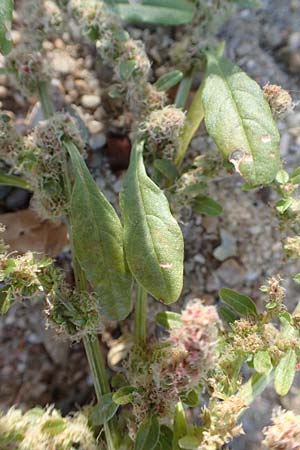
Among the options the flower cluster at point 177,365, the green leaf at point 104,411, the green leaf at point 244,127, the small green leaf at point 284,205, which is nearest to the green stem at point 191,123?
the green leaf at point 244,127

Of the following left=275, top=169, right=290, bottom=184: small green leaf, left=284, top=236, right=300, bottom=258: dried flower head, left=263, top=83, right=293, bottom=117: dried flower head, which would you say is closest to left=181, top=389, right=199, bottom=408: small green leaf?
left=284, top=236, right=300, bottom=258: dried flower head

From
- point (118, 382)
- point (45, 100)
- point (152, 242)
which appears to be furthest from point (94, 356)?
point (45, 100)

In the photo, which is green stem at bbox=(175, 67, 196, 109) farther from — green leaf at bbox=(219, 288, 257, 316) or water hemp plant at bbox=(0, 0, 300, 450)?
green leaf at bbox=(219, 288, 257, 316)

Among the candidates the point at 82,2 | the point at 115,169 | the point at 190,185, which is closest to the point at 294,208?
the point at 190,185

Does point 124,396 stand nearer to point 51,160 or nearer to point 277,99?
point 51,160

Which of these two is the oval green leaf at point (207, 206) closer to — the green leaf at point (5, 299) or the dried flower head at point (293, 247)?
the dried flower head at point (293, 247)

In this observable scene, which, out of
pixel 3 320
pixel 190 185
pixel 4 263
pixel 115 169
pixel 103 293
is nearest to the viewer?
pixel 4 263

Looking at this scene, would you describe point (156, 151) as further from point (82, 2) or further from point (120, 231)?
point (82, 2)
